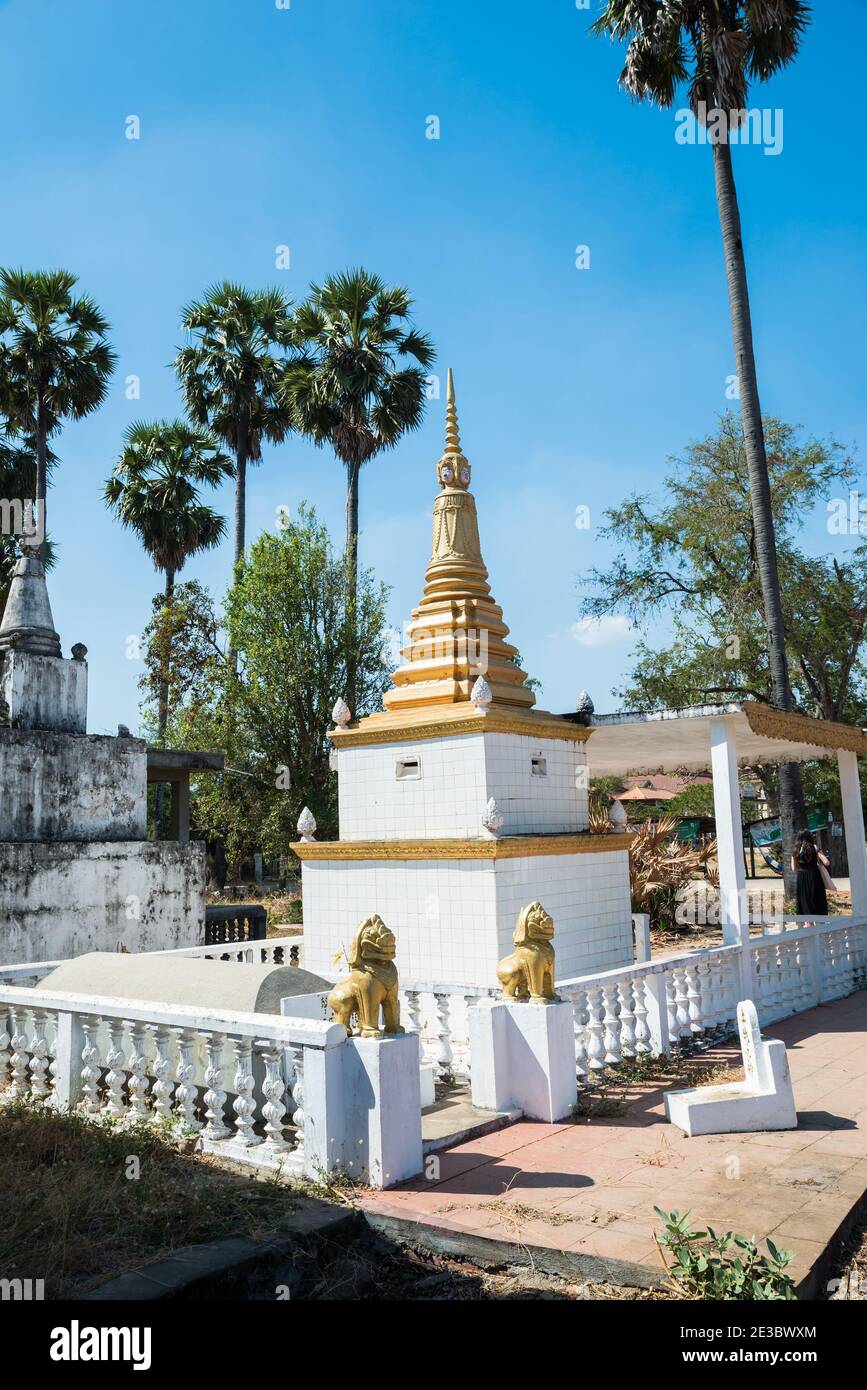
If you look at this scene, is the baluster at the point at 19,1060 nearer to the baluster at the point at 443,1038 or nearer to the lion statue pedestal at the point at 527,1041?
the baluster at the point at 443,1038

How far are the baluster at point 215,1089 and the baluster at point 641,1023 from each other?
12.4 ft

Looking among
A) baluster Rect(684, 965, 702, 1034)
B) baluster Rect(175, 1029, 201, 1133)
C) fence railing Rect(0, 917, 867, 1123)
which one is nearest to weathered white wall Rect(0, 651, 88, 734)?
fence railing Rect(0, 917, 867, 1123)

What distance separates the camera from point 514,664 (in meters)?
11.4

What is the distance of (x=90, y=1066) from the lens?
6848mm

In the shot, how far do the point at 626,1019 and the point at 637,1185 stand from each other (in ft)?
9.81

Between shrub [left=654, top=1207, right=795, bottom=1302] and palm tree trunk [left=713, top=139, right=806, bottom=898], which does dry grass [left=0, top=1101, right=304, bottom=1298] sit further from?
palm tree trunk [left=713, top=139, right=806, bottom=898]

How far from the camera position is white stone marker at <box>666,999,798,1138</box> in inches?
248

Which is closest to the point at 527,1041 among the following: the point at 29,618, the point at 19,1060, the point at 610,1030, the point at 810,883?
the point at 610,1030

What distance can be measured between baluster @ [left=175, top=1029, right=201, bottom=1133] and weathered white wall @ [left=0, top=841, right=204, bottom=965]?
5.29 meters

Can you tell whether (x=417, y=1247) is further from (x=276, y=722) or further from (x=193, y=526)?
(x=193, y=526)

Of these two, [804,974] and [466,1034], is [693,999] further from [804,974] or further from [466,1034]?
[804,974]

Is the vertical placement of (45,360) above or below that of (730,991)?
above
